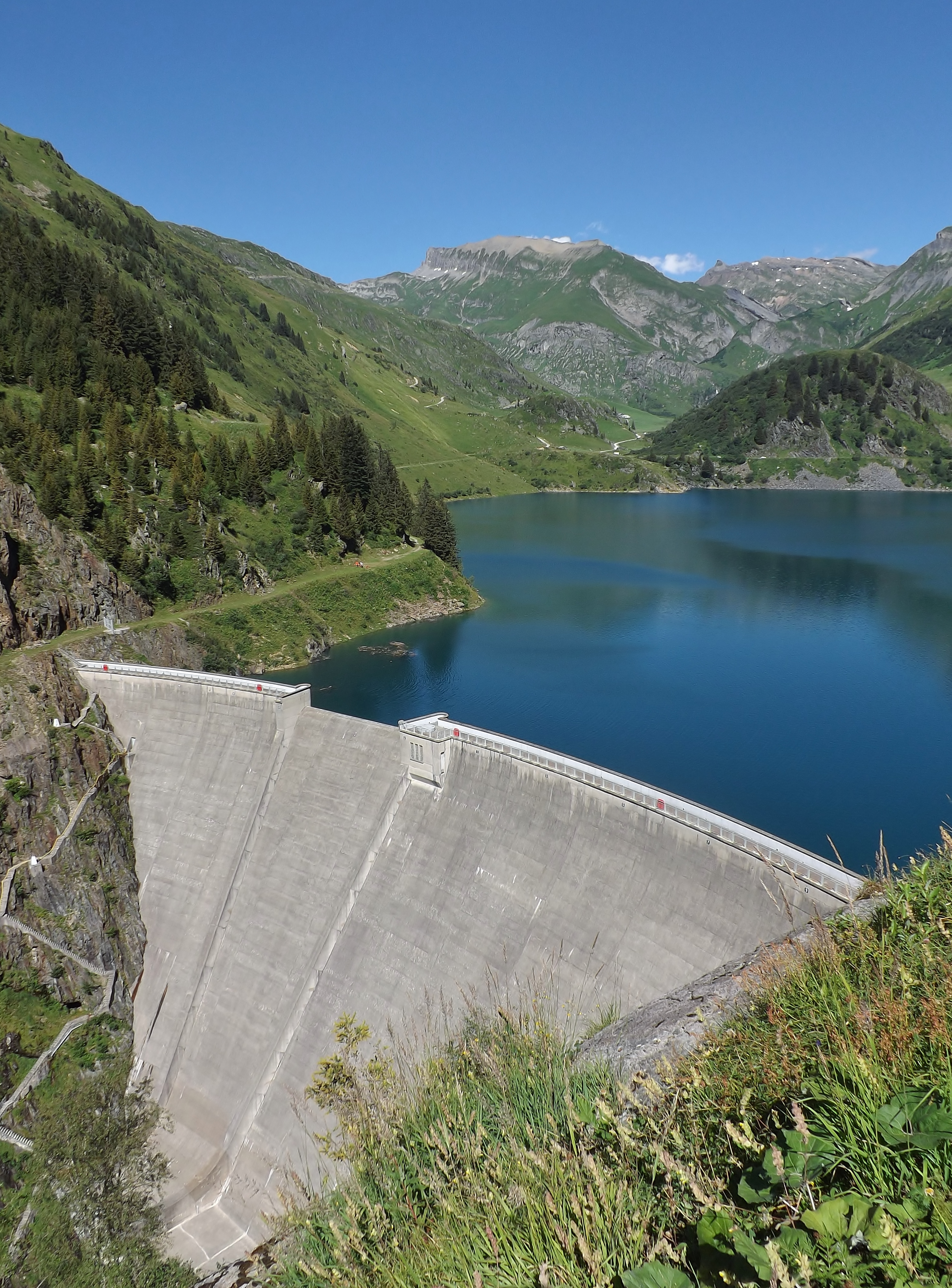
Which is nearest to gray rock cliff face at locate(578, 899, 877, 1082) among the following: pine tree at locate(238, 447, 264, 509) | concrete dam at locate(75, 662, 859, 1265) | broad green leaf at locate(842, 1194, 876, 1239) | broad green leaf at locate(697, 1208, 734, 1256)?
broad green leaf at locate(697, 1208, 734, 1256)

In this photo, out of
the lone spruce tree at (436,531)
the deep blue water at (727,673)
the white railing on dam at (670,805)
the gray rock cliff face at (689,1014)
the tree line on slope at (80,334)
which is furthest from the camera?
the lone spruce tree at (436,531)

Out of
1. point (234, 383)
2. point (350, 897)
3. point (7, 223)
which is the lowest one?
point (350, 897)

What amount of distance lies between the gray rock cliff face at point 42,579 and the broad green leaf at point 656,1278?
54977 millimetres

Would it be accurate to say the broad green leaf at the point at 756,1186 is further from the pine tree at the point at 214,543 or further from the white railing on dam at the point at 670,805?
the pine tree at the point at 214,543

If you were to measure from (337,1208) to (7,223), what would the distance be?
14129cm

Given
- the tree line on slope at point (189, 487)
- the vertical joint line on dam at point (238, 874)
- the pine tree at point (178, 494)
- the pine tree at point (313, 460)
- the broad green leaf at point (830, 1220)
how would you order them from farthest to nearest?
1. the pine tree at point (313, 460)
2. the pine tree at point (178, 494)
3. the tree line on slope at point (189, 487)
4. the vertical joint line on dam at point (238, 874)
5. the broad green leaf at point (830, 1220)

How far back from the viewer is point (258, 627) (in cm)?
7238

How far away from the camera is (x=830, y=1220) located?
4.50 m

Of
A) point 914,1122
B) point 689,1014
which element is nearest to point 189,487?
point 689,1014

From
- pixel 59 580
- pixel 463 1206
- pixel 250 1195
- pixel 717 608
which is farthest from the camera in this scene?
pixel 717 608

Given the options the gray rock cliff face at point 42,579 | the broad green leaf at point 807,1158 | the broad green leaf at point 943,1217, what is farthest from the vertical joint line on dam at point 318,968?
the gray rock cliff face at point 42,579

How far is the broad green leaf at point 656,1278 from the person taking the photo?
4727mm

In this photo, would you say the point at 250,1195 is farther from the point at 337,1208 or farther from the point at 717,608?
the point at 717,608

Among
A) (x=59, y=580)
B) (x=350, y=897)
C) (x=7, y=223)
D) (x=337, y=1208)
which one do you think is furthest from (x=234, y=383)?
(x=337, y=1208)
